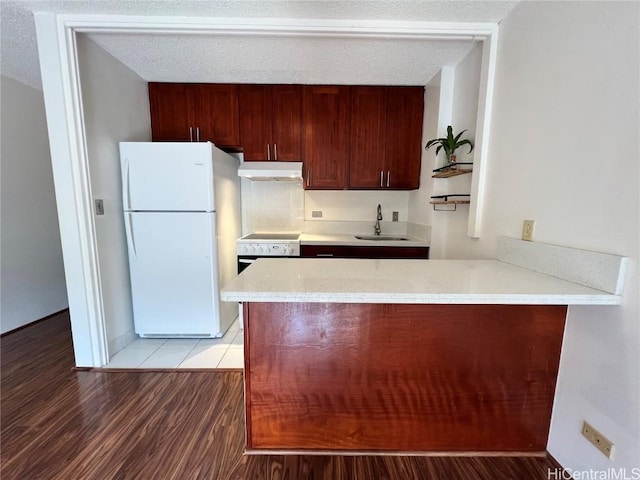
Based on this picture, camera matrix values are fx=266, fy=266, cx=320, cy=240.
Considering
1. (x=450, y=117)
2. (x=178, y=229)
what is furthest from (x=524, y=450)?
(x=178, y=229)

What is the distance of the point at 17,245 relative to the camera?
258 centimetres

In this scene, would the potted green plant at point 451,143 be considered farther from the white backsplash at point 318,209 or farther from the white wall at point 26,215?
the white wall at point 26,215

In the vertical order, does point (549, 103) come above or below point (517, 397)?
above

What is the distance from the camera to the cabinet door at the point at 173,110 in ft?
8.36

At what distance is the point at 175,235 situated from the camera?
7.41 ft

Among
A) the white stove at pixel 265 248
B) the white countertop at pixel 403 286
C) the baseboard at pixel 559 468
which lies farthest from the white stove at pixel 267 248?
the baseboard at pixel 559 468

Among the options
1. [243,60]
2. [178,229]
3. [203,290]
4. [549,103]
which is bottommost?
[203,290]

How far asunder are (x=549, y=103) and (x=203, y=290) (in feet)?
8.57

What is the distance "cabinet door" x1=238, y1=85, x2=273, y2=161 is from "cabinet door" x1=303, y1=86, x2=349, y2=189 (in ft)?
1.26

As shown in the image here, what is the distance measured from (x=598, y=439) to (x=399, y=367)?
798 millimetres

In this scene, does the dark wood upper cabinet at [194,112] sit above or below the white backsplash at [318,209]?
above

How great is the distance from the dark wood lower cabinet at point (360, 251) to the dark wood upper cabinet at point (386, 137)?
67cm

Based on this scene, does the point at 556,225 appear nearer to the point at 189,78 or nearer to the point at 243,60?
the point at 243,60

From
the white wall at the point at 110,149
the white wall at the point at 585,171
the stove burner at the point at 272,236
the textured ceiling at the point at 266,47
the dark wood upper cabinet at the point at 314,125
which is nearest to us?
the white wall at the point at 585,171
